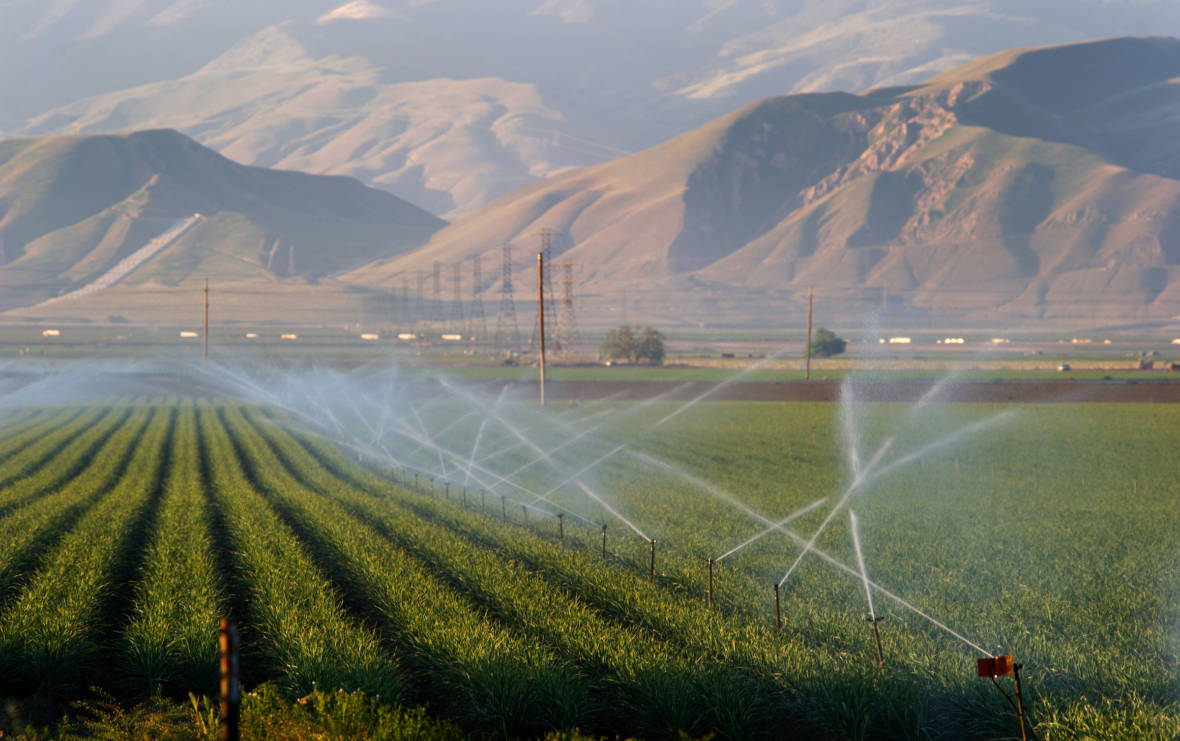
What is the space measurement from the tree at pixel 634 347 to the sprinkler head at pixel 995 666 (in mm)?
131394

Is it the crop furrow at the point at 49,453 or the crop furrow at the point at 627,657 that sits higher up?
the crop furrow at the point at 627,657

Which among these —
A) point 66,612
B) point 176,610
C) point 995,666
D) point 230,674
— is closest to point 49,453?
point 66,612

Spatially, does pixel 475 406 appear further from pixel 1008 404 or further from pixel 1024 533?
pixel 1024 533

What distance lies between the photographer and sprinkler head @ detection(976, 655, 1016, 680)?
10.4 meters

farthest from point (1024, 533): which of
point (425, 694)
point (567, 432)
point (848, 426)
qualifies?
point (848, 426)

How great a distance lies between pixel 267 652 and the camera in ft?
49.2

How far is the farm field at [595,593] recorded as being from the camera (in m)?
13.0

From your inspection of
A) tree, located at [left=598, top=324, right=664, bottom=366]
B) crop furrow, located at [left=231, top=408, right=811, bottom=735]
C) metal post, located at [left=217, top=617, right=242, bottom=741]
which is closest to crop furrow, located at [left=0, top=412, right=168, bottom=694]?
crop furrow, located at [left=231, top=408, right=811, bottom=735]

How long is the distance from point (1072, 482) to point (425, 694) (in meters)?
30.8

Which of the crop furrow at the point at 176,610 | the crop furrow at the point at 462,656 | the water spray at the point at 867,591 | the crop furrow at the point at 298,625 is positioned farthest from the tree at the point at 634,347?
the crop furrow at the point at 462,656

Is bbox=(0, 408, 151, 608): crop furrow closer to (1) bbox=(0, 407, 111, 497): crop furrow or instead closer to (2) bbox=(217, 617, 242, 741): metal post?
(1) bbox=(0, 407, 111, 497): crop furrow

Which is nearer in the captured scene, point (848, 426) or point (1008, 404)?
point (848, 426)

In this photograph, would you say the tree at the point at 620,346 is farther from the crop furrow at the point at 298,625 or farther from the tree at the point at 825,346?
the crop furrow at the point at 298,625

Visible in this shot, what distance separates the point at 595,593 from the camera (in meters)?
18.1
